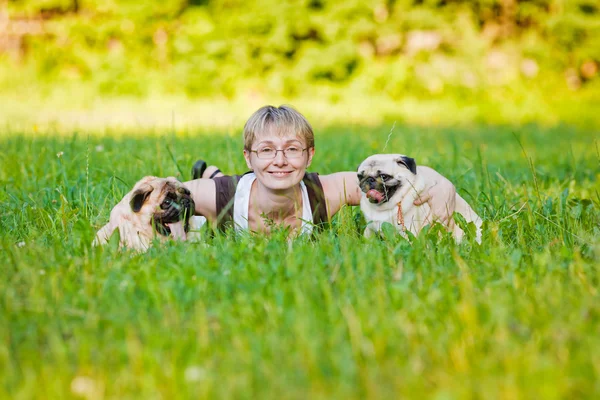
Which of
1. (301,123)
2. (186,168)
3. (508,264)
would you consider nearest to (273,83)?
(186,168)

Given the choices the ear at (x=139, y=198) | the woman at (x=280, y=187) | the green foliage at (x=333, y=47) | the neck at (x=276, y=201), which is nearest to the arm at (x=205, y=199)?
the woman at (x=280, y=187)

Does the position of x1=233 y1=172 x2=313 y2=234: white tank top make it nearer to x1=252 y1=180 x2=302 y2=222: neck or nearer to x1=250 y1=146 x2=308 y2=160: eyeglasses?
x1=252 y1=180 x2=302 y2=222: neck

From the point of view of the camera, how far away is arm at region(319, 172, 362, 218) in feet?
12.4

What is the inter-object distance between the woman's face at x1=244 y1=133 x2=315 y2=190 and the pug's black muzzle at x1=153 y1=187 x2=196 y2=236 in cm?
42

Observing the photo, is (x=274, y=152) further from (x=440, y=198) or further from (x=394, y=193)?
(x=440, y=198)

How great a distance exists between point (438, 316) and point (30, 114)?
8889 millimetres

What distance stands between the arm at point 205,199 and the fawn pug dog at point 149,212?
38cm

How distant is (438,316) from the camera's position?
2164mm

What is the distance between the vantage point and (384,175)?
3338 millimetres

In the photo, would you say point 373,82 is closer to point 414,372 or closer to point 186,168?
point 186,168

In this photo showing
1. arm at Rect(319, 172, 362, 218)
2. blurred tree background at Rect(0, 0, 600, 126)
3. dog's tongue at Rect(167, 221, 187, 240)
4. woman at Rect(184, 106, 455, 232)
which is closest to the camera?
dog's tongue at Rect(167, 221, 187, 240)

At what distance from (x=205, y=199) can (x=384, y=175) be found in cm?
104

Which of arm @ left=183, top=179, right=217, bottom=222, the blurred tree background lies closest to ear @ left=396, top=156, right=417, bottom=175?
arm @ left=183, top=179, right=217, bottom=222

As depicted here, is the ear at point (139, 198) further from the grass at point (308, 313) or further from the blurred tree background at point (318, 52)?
the blurred tree background at point (318, 52)
